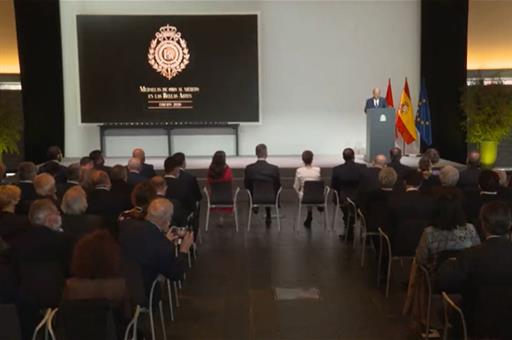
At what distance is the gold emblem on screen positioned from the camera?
1322cm

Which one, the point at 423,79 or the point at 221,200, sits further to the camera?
the point at 423,79

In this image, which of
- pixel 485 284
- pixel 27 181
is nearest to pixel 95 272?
pixel 485 284

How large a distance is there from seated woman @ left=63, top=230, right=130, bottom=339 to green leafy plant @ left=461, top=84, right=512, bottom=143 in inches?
395

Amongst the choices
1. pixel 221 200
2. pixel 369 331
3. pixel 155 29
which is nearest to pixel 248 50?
pixel 155 29

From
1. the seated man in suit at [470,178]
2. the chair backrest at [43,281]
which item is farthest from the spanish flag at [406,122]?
the chair backrest at [43,281]

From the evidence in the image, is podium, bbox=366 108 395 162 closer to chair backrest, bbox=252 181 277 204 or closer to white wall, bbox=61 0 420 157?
white wall, bbox=61 0 420 157

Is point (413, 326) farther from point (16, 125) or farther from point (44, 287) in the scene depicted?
point (16, 125)

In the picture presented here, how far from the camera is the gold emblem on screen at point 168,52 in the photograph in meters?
13.2

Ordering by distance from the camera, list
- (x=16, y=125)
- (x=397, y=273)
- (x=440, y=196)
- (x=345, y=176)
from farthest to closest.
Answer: (x=16, y=125) → (x=345, y=176) → (x=397, y=273) → (x=440, y=196)

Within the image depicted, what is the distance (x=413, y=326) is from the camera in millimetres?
4871

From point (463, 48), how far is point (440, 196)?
343 inches

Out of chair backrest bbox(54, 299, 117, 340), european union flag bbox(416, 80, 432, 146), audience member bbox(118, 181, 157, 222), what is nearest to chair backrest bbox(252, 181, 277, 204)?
audience member bbox(118, 181, 157, 222)

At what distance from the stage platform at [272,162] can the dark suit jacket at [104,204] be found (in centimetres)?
539

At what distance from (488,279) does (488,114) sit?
9235mm
